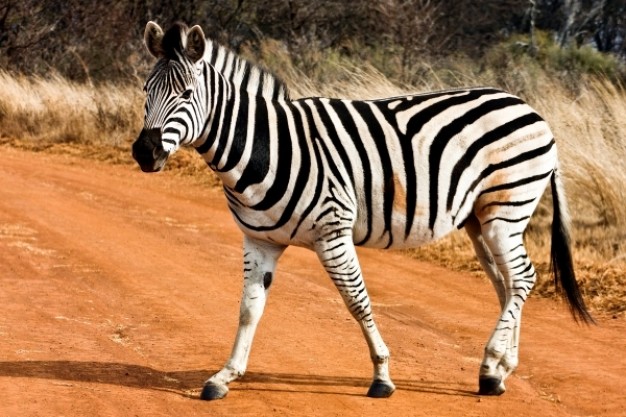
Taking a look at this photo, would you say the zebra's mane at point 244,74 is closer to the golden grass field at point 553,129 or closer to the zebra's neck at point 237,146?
the zebra's neck at point 237,146

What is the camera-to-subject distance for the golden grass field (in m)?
9.38

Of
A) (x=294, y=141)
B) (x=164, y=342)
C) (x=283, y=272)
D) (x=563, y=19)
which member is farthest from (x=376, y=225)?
(x=563, y=19)

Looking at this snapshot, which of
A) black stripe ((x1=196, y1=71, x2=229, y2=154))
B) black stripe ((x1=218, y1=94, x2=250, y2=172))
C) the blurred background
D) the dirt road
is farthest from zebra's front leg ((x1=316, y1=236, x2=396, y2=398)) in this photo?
the blurred background

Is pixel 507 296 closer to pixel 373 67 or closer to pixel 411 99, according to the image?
pixel 411 99

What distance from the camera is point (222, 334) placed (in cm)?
709

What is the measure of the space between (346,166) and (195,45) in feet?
3.30

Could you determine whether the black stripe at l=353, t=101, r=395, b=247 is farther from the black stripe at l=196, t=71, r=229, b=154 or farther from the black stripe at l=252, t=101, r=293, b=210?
the black stripe at l=196, t=71, r=229, b=154

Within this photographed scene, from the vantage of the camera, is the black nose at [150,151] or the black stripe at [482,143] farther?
the black stripe at [482,143]

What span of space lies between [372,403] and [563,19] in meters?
28.7

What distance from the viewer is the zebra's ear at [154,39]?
221 inches

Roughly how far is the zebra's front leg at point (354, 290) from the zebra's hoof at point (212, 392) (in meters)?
0.78

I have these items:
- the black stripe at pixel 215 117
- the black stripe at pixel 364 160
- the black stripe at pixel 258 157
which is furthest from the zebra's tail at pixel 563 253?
the black stripe at pixel 215 117

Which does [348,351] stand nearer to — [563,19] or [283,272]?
[283,272]

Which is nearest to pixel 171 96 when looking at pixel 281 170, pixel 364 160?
pixel 281 170
